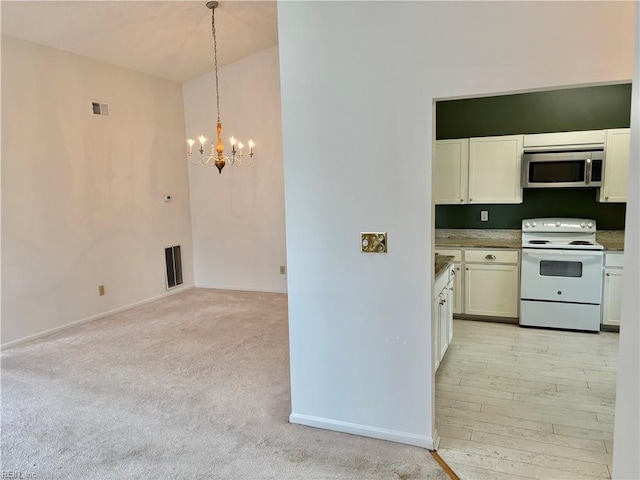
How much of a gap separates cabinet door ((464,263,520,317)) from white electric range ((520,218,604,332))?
0.40ft

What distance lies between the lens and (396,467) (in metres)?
2.20

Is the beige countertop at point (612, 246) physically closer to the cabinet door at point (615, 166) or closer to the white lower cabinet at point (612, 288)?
the white lower cabinet at point (612, 288)

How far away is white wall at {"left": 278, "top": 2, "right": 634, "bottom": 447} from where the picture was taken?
1982 millimetres

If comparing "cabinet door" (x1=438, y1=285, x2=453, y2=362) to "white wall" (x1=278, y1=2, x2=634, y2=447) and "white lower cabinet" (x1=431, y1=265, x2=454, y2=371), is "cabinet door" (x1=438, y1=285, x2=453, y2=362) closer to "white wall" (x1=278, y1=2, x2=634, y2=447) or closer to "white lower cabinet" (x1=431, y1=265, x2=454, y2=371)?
"white lower cabinet" (x1=431, y1=265, x2=454, y2=371)

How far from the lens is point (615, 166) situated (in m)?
4.18

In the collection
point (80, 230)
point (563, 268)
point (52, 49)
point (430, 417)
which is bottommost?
point (430, 417)

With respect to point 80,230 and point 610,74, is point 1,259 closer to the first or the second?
point 80,230

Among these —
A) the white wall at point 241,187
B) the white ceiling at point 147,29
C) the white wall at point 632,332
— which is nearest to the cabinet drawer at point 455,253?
the white wall at point 241,187

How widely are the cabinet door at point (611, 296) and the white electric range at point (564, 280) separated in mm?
68

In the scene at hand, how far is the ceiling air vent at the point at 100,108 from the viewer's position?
4.88 m

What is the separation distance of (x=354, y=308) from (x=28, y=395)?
8.32 ft

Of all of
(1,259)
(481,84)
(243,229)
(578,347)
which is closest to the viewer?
(481,84)

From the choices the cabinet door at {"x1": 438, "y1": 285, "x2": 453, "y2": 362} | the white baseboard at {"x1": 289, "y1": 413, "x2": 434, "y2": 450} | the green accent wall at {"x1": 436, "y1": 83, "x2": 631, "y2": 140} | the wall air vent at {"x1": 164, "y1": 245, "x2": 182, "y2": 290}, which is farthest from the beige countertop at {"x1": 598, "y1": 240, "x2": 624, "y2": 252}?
the wall air vent at {"x1": 164, "y1": 245, "x2": 182, "y2": 290}

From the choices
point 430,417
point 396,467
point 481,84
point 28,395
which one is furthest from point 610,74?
point 28,395
